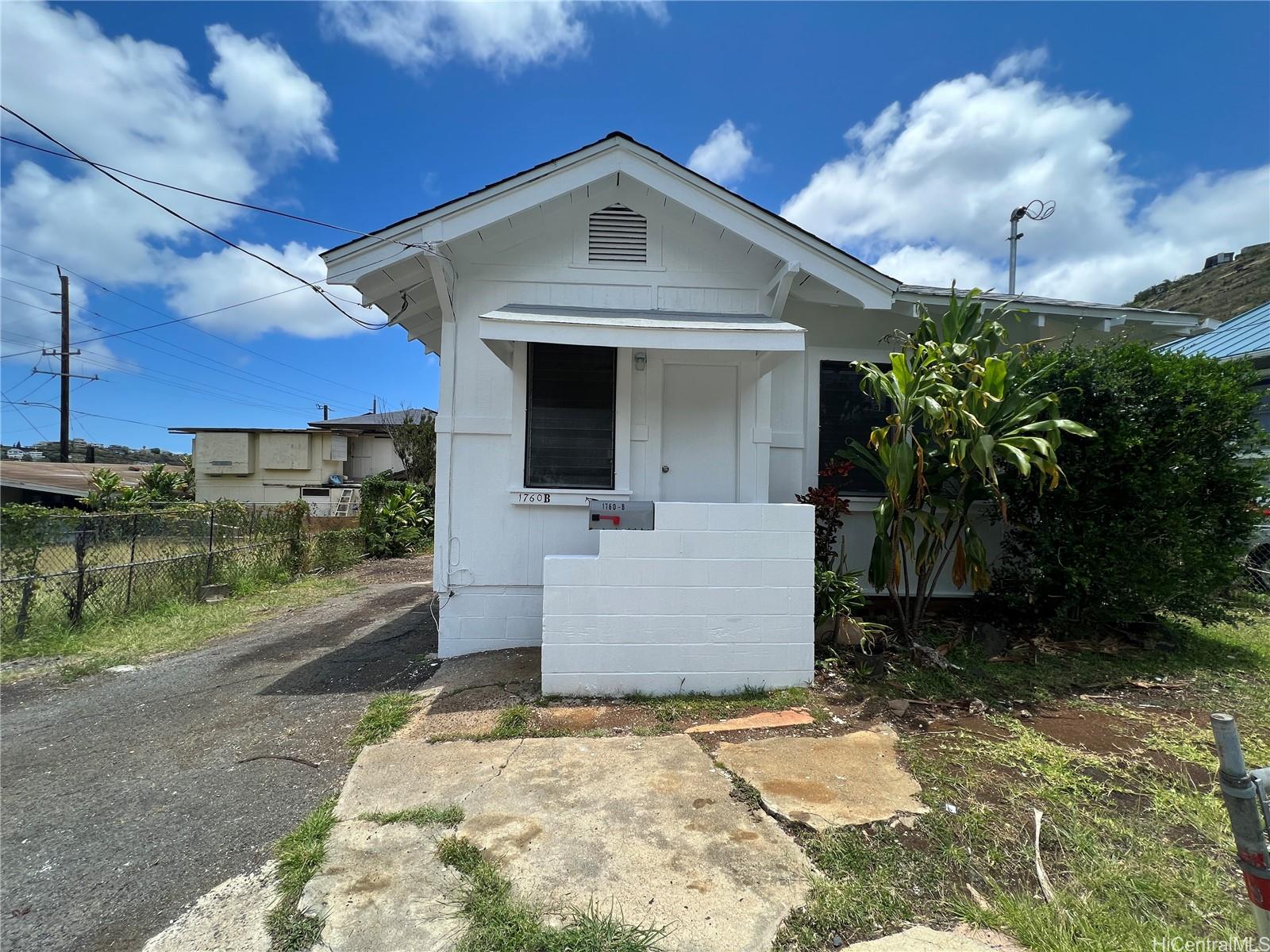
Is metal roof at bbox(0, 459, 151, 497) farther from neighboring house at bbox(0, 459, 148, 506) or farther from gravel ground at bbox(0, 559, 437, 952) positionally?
gravel ground at bbox(0, 559, 437, 952)

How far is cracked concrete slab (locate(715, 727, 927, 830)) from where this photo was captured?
253 centimetres

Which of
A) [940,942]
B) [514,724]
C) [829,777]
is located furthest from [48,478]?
[940,942]

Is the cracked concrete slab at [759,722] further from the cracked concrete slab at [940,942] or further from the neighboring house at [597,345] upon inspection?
the cracked concrete slab at [940,942]

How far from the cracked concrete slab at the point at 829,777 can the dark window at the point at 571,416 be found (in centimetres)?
257

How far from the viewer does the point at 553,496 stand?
4.90 metres

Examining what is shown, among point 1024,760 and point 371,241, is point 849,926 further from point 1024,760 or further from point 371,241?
point 371,241

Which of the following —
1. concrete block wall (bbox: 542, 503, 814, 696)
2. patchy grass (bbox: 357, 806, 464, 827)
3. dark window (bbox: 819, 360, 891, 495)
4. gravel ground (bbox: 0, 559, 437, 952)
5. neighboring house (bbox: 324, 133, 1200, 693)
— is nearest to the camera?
gravel ground (bbox: 0, 559, 437, 952)

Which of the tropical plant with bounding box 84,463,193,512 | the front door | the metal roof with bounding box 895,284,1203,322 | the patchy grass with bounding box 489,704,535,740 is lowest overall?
the patchy grass with bounding box 489,704,535,740

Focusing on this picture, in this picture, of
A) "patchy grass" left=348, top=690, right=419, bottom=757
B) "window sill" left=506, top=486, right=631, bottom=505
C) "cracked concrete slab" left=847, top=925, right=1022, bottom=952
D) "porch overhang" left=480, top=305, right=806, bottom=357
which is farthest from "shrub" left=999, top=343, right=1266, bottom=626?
"patchy grass" left=348, top=690, right=419, bottom=757

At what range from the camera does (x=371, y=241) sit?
452cm

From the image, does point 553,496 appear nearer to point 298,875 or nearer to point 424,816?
point 424,816

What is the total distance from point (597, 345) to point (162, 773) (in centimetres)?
378

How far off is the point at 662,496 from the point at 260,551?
687cm

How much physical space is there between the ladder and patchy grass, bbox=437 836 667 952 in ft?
50.8
